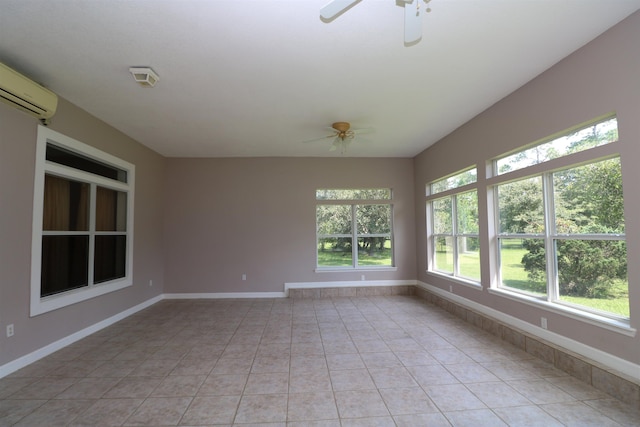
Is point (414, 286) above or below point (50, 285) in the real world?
below

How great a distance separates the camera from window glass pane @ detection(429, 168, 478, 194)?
14.8ft

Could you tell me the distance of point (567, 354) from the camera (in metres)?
2.74

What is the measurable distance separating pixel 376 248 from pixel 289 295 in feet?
6.75

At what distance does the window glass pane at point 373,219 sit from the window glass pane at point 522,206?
105 inches

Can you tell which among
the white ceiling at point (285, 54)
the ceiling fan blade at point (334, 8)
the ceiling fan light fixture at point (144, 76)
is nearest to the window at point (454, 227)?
the white ceiling at point (285, 54)

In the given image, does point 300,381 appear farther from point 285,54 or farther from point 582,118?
point 582,118

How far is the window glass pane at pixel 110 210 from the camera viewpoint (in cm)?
417

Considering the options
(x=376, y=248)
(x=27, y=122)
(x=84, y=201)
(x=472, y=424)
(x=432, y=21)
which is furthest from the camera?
(x=376, y=248)

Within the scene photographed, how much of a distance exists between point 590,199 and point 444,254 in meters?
2.87

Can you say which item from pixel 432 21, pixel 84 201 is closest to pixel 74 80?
pixel 84 201

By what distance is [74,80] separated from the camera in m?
3.08

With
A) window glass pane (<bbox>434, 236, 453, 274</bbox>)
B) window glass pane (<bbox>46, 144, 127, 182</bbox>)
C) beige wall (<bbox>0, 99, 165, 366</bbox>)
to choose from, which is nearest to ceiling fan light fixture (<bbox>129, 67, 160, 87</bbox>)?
beige wall (<bbox>0, 99, 165, 366</bbox>)

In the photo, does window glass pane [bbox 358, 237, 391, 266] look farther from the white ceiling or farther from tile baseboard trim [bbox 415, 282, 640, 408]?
the white ceiling

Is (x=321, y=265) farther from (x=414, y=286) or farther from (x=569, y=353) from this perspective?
(x=569, y=353)
